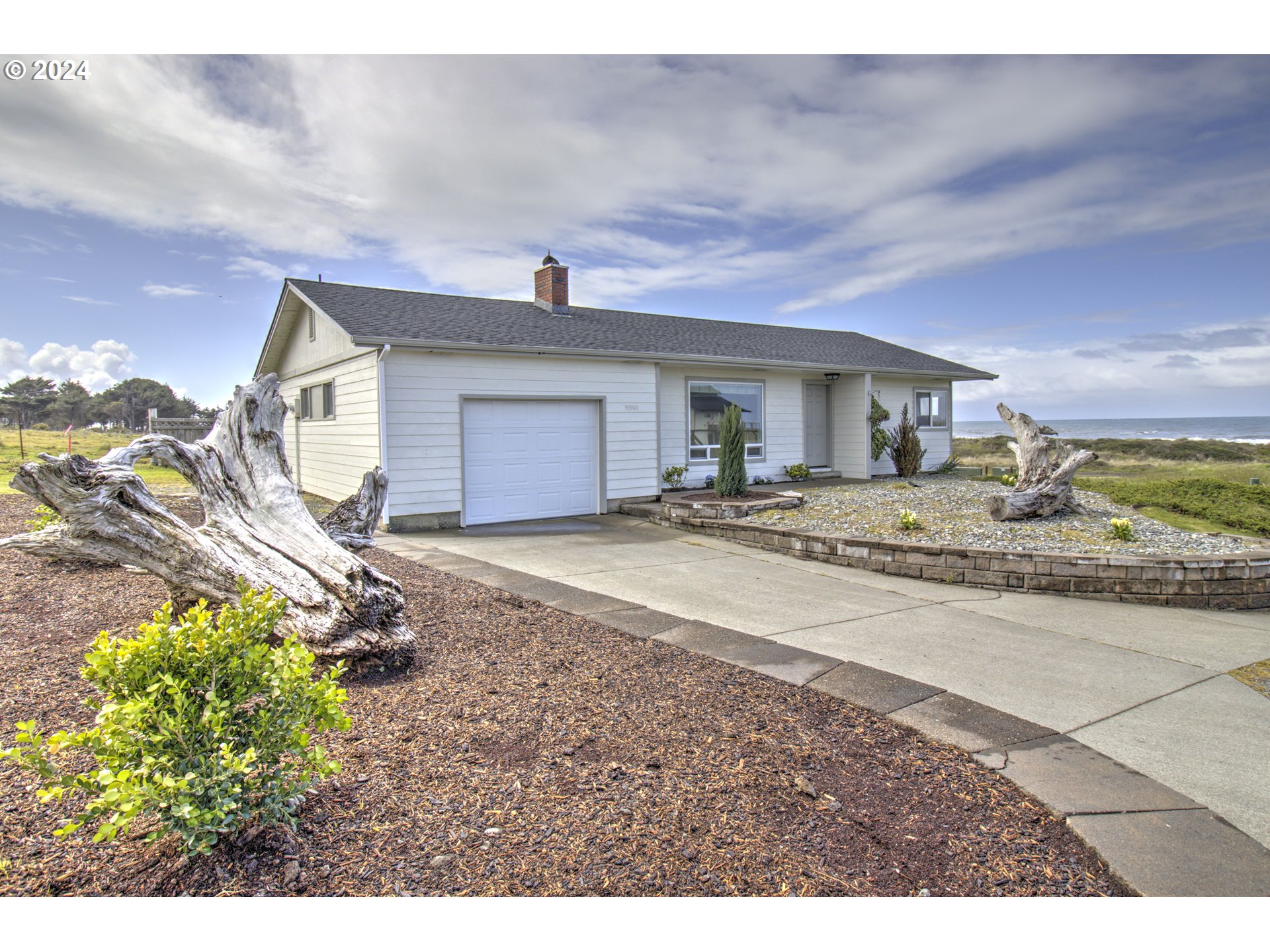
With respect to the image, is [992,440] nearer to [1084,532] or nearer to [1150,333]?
[1150,333]

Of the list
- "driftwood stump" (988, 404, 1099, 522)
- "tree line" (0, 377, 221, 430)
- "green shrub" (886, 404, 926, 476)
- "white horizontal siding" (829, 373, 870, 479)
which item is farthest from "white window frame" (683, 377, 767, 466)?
"tree line" (0, 377, 221, 430)

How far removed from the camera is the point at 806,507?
10.9 m

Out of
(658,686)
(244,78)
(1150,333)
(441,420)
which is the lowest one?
(658,686)

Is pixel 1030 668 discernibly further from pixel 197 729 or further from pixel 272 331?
pixel 272 331

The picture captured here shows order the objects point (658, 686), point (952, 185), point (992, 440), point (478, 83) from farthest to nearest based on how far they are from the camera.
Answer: point (992, 440) < point (952, 185) < point (478, 83) < point (658, 686)

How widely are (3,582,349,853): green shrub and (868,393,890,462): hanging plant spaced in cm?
1591

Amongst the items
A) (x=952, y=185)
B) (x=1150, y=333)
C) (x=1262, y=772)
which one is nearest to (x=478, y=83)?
(x=1262, y=772)

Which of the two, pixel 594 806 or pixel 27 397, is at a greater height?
pixel 27 397

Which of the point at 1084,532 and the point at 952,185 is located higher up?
the point at 952,185

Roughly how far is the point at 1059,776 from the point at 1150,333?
17.9 meters

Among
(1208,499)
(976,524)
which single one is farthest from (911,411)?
(976,524)

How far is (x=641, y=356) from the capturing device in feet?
41.1

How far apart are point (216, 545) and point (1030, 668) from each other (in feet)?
18.4

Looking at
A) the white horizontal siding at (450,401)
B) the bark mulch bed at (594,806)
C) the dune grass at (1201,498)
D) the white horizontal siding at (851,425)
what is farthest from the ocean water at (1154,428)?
the bark mulch bed at (594,806)
